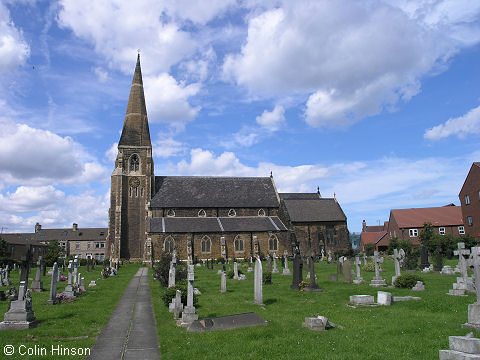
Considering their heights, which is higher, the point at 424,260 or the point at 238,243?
the point at 238,243

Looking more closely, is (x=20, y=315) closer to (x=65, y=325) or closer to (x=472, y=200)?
(x=65, y=325)

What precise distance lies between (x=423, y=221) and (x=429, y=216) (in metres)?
1.71

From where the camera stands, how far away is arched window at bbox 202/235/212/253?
147ft

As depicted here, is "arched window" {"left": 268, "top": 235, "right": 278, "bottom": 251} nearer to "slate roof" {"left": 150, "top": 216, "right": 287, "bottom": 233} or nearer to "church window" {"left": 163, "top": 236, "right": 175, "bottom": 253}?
"slate roof" {"left": 150, "top": 216, "right": 287, "bottom": 233}

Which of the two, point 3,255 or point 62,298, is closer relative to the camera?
point 62,298

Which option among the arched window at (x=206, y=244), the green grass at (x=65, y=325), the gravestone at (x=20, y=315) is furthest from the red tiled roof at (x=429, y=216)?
the gravestone at (x=20, y=315)

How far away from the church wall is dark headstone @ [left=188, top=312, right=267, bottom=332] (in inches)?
1339

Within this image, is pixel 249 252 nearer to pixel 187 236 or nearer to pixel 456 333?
pixel 187 236

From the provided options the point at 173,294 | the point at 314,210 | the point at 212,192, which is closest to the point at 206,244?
the point at 212,192

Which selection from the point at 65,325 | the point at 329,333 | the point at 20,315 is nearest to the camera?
the point at 329,333

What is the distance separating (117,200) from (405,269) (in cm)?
3543

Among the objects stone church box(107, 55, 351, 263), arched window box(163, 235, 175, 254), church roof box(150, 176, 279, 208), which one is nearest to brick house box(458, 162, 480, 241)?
stone church box(107, 55, 351, 263)

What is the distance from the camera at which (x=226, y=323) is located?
32.4ft

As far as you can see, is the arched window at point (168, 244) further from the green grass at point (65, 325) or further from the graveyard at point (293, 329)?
the graveyard at point (293, 329)
